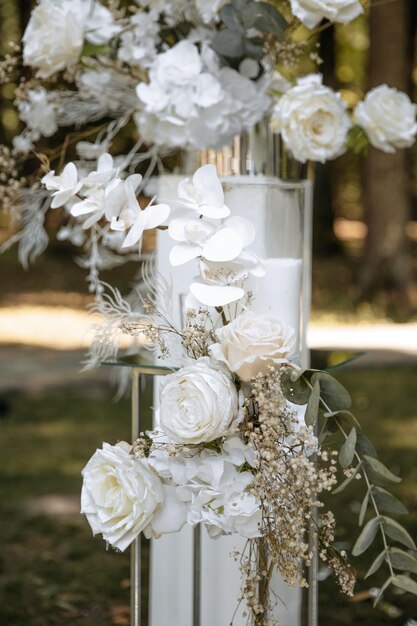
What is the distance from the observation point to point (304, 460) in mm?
1574

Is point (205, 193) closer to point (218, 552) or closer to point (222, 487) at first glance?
point (222, 487)

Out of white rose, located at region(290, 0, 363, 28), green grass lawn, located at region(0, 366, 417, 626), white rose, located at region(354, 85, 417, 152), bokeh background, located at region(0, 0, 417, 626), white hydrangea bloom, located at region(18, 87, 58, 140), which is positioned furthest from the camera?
bokeh background, located at region(0, 0, 417, 626)

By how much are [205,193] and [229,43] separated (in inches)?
28.2

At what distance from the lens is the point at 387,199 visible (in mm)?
9266

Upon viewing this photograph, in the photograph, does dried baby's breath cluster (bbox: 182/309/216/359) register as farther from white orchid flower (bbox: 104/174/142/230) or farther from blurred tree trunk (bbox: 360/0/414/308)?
blurred tree trunk (bbox: 360/0/414/308)

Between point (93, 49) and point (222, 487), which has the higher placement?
point (93, 49)

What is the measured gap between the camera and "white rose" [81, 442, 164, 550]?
1.71 metres

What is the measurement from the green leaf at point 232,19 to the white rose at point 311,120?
0.18m

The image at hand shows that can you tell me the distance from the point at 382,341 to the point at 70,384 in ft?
8.64

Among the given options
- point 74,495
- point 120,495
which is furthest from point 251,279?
point 74,495

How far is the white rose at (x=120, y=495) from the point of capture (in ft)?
5.61

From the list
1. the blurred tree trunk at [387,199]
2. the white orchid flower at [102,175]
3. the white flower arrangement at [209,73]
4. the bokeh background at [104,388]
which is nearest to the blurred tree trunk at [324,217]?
the bokeh background at [104,388]

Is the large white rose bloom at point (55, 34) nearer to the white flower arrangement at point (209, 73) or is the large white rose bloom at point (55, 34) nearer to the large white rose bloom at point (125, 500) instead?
the white flower arrangement at point (209, 73)

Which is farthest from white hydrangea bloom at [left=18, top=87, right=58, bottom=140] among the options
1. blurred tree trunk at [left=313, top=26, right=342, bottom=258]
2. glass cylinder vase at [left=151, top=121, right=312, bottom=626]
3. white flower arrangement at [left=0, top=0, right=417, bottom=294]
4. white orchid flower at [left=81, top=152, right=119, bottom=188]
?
blurred tree trunk at [left=313, top=26, right=342, bottom=258]
